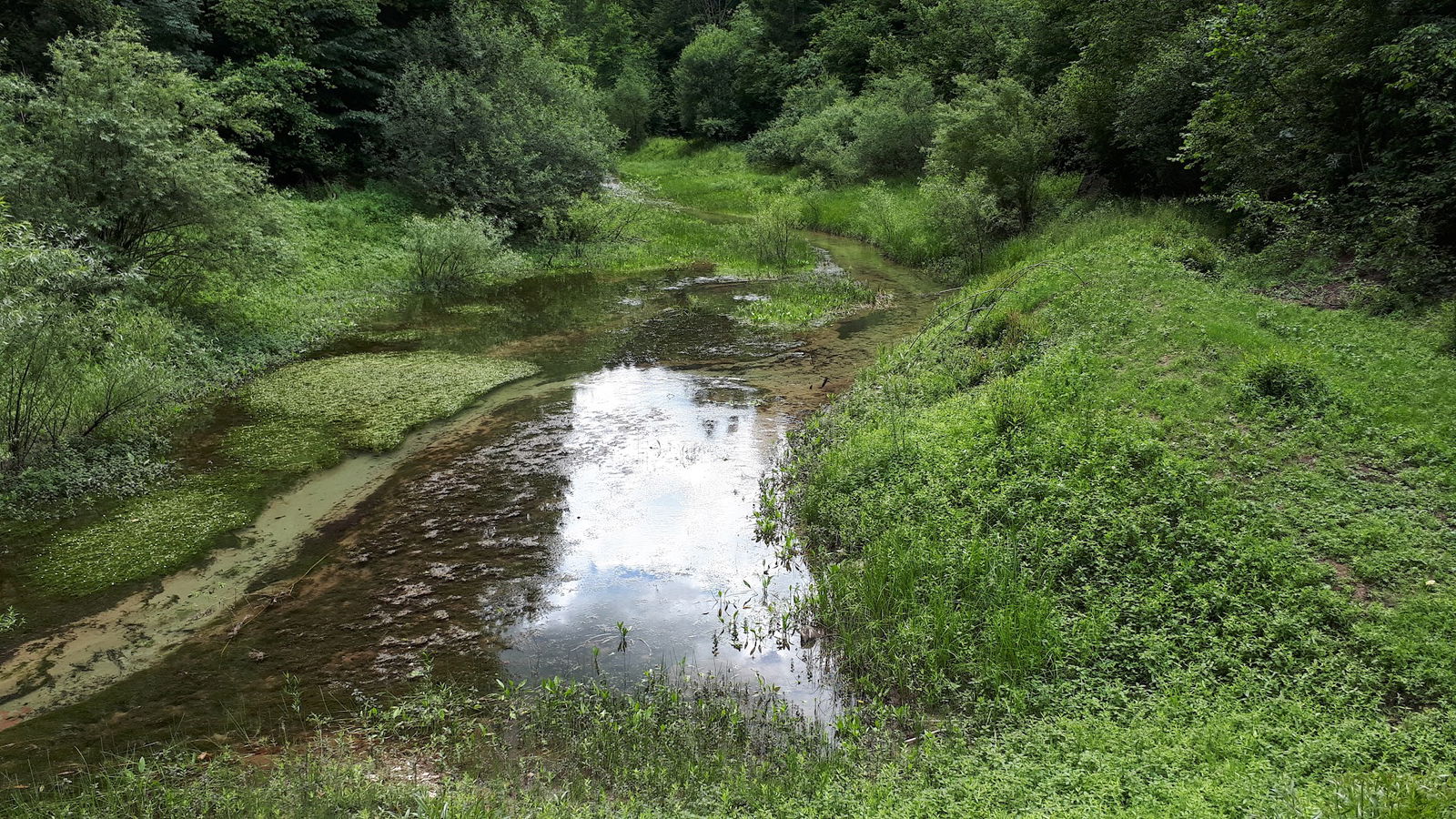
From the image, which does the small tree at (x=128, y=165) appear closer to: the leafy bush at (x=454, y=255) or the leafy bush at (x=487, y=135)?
the leafy bush at (x=454, y=255)

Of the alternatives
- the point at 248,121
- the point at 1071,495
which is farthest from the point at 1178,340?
the point at 248,121

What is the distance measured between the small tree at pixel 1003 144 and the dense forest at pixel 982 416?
118 mm

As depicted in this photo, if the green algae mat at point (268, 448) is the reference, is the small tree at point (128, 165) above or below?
above

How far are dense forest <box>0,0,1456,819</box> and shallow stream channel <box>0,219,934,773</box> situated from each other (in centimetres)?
41

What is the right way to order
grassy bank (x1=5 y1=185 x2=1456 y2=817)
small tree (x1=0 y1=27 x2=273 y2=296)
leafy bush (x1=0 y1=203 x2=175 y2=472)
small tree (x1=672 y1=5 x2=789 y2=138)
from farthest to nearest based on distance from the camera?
1. small tree (x1=672 y1=5 x2=789 y2=138)
2. small tree (x1=0 y1=27 x2=273 y2=296)
3. leafy bush (x1=0 y1=203 x2=175 y2=472)
4. grassy bank (x1=5 y1=185 x2=1456 y2=817)

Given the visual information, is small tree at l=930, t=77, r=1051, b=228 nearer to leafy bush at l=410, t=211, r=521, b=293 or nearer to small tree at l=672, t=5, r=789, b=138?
leafy bush at l=410, t=211, r=521, b=293

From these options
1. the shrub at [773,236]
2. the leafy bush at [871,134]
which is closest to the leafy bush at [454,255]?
the shrub at [773,236]

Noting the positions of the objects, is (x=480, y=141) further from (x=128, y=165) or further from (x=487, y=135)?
(x=128, y=165)

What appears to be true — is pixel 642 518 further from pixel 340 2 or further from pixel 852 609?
pixel 340 2

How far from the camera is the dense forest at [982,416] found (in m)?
4.64

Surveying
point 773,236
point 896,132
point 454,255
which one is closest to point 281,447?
point 454,255

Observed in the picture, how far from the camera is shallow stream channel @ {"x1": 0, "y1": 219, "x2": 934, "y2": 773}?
18.8 feet

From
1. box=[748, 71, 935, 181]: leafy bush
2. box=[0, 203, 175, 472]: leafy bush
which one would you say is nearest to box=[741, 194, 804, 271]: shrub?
box=[748, 71, 935, 181]: leafy bush

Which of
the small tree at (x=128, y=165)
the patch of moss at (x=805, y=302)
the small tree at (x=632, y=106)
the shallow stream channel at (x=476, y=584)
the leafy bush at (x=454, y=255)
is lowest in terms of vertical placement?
the shallow stream channel at (x=476, y=584)
